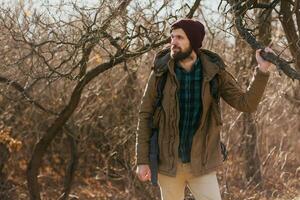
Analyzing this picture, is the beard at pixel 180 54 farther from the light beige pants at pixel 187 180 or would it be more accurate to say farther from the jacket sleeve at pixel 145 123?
the light beige pants at pixel 187 180

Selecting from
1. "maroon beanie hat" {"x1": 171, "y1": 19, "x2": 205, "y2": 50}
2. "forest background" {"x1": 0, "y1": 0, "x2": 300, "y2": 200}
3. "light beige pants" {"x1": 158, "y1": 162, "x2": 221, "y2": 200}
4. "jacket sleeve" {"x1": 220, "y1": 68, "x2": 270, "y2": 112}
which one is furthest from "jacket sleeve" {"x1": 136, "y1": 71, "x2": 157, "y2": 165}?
"forest background" {"x1": 0, "y1": 0, "x2": 300, "y2": 200}

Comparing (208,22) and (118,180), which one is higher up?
(208,22)

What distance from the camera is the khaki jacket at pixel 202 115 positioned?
4480 mm

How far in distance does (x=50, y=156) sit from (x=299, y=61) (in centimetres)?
670

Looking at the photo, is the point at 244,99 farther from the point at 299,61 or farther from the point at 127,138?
the point at 127,138

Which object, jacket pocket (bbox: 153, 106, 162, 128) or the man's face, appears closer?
the man's face

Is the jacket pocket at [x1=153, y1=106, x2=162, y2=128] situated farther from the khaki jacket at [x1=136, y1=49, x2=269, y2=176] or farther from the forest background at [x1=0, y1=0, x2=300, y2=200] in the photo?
the forest background at [x1=0, y1=0, x2=300, y2=200]

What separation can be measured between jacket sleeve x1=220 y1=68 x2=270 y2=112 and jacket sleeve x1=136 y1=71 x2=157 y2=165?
482 millimetres

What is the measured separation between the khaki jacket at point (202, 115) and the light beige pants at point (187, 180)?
2.2 inches

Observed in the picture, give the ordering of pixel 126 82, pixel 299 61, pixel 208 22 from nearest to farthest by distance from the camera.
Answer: pixel 299 61 → pixel 208 22 → pixel 126 82

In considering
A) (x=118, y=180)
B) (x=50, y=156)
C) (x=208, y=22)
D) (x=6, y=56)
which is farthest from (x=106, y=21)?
(x=50, y=156)

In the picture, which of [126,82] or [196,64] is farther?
[126,82]

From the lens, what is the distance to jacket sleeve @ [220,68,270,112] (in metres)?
4.44

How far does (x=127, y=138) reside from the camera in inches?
400
